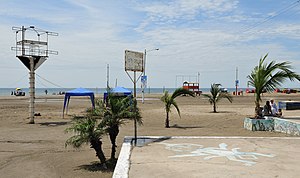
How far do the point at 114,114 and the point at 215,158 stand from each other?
3053 millimetres

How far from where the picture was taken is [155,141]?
31.7 feet

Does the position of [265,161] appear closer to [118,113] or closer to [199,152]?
[199,152]

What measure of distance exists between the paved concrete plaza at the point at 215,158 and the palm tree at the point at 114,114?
88 cm

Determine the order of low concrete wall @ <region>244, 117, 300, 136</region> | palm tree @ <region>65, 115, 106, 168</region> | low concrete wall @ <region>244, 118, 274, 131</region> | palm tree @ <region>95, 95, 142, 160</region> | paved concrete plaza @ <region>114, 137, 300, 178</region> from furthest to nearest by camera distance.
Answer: low concrete wall @ <region>244, 118, 274, 131</region>, low concrete wall @ <region>244, 117, 300, 136</region>, palm tree @ <region>95, 95, 142, 160</region>, palm tree @ <region>65, 115, 106, 168</region>, paved concrete plaza @ <region>114, 137, 300, 178</region>

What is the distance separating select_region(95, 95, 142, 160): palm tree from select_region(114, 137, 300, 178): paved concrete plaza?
2.89ft

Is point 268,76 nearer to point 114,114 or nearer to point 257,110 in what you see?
point 257,110

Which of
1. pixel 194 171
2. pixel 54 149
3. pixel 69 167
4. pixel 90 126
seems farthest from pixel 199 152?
pixel 54 149

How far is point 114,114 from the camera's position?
361 inches

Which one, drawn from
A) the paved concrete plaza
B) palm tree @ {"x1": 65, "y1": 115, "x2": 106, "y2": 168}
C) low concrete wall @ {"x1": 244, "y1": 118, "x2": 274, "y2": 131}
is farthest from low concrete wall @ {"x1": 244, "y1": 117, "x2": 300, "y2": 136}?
palm tree @ {"x1": 65, "y1": 115, "x2": 106, "y2": 168}

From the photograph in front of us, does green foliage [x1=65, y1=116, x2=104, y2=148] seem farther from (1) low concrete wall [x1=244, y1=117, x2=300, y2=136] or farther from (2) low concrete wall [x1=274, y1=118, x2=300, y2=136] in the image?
(1) low concrete wall [x1=244, y1=117, x2=300, y2=136]

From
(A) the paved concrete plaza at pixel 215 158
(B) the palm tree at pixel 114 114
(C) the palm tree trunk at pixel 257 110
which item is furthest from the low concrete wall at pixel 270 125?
(B) the palm tree at pixel 114 114

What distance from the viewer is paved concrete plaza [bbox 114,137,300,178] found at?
6.18 meters

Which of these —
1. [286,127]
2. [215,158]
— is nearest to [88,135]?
[215,158]

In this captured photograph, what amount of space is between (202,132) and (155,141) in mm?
4837
